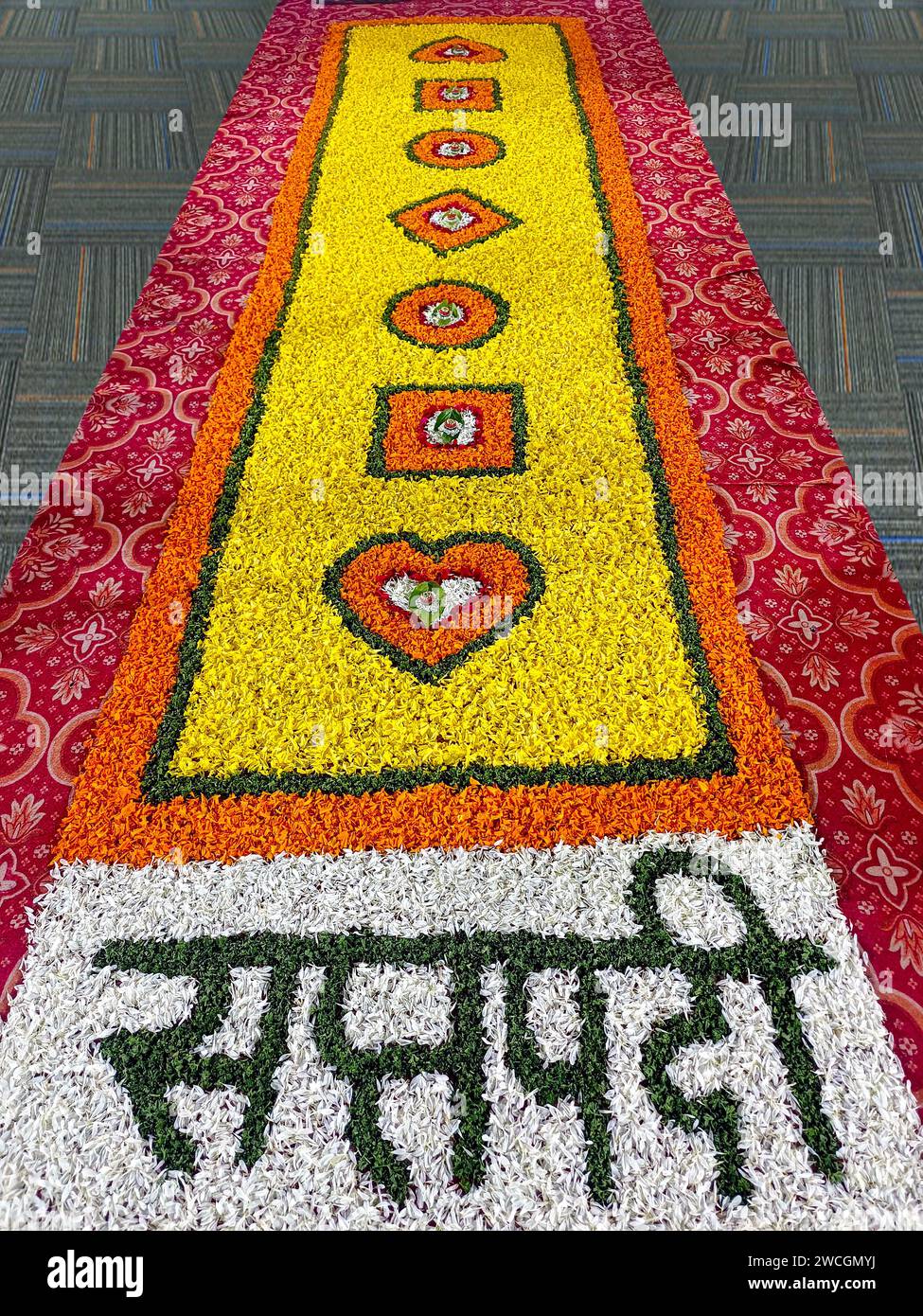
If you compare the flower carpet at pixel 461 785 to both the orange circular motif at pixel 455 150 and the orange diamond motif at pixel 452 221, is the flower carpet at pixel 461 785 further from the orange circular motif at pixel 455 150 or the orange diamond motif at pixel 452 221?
the orange circular motif at pixel 455 150

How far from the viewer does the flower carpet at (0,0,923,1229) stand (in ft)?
2.87

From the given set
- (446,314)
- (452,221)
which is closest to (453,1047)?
(446,314)

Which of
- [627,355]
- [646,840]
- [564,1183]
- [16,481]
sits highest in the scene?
[627,355]

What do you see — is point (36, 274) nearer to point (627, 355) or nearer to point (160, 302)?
point (160, 302)

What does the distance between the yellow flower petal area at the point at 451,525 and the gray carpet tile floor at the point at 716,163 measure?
0.39 m

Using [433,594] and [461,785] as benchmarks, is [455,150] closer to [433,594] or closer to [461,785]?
[433,594]

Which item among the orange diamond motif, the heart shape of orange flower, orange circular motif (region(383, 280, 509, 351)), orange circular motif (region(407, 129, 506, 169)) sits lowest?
the heart shape of orange flower

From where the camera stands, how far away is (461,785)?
1135 millimetres

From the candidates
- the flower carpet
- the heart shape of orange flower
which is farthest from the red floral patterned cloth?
the heart shape of orange flower

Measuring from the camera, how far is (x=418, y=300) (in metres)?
1.80

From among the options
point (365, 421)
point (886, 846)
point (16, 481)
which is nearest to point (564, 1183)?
point (886, 846)

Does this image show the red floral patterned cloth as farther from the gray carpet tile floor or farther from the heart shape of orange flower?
the heart shape of orange flower

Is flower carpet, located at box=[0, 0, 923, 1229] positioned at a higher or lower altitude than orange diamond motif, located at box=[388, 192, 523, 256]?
lower

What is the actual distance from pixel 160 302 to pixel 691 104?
1.58 m
